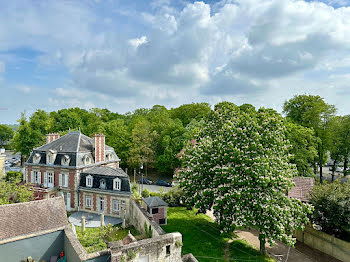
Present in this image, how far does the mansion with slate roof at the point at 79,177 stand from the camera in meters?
Answer: 23.6

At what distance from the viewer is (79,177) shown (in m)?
25.4

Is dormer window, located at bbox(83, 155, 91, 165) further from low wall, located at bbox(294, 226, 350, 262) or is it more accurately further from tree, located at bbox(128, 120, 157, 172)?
low wall, located at bbox(294, 226, 350, 262)

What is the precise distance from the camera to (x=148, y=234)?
58.2 ft

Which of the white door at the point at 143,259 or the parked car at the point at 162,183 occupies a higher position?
the white door at the point at 143,259

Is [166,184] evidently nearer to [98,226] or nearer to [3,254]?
[98,226]

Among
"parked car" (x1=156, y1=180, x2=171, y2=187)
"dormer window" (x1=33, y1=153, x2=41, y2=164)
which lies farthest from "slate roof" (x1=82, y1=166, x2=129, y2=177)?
"parked car" (x1=156, y1=180, x2=171, y2=187)

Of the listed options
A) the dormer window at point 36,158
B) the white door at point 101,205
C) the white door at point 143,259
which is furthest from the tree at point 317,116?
the dormer window at point 36,158

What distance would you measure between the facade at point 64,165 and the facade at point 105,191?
0.96m

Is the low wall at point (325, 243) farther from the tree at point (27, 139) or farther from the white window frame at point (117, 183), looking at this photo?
the tree at point (27, 139)

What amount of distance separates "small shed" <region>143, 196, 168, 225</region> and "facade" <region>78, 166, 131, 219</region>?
238 cm

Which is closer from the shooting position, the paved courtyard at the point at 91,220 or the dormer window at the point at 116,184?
the paved courtyard at the point at 91,220

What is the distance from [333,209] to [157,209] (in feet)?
47.7

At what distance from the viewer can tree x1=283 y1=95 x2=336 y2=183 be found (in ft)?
109

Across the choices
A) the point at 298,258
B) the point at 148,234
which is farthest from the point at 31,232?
the point at 298,258
